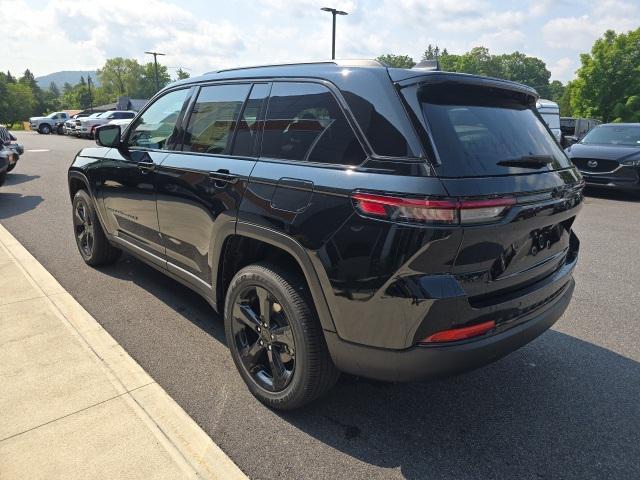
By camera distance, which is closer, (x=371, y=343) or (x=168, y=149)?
(x=371, y=343)

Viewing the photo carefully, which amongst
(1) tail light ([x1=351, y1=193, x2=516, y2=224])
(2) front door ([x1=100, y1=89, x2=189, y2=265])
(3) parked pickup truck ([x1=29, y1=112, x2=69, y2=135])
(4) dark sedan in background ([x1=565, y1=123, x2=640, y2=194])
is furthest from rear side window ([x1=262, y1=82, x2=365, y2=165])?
(3) parked pickup truck ([x1=29, y1=112, x2=69, y2=135])

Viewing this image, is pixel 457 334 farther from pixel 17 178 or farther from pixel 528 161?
pixel 17 178

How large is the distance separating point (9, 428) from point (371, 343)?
191cm

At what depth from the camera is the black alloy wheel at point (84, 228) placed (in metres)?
4.77

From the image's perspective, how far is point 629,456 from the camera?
7.50ft

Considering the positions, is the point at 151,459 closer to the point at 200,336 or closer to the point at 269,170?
the point at 200,336

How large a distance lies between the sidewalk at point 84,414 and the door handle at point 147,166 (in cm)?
123

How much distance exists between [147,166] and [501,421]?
9.61 feet

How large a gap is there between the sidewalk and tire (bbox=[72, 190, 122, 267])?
116 cm

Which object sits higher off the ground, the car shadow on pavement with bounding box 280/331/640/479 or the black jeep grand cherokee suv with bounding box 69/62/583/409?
the black jeep grand cherokee suv with bounding box 69/62/583/409

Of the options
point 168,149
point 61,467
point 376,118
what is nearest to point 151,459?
point 61,467

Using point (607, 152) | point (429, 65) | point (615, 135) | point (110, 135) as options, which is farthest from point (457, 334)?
point (615, 135)

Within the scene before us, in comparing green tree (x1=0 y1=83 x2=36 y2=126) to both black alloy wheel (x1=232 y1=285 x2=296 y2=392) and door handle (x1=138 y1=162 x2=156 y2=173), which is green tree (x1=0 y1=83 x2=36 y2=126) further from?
black alloy wheel (x1=232 y1=285 x2=296 y2=392)

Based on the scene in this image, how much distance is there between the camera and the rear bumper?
203 centimetres
